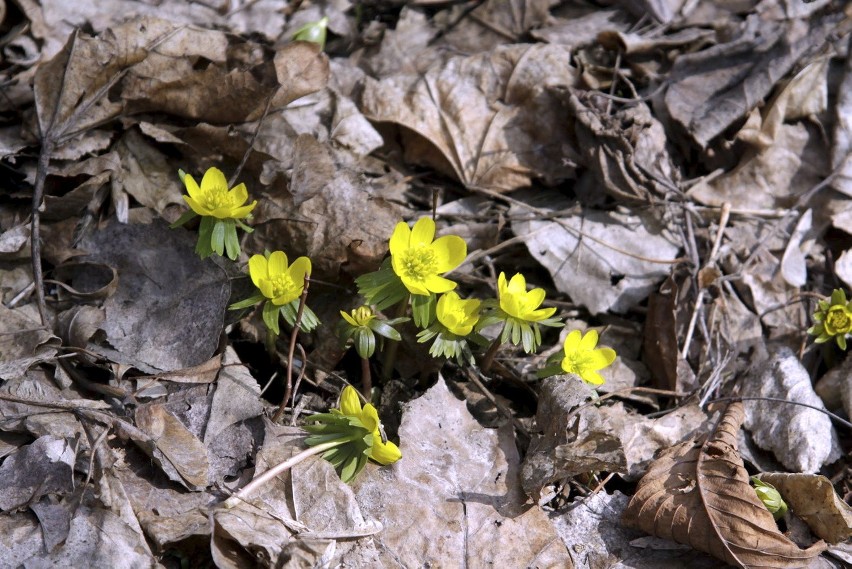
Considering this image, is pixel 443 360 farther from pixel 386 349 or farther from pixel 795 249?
pixel 795 249

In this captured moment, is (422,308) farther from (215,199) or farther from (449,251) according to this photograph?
(215,199)

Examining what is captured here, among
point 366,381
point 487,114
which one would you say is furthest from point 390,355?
point 487,114

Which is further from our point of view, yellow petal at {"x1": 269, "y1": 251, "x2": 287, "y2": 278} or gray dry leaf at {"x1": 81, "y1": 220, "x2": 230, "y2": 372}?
gray dry leaf at {"x1": 81, "y1": 220, "x2": 230, "y2": 372}

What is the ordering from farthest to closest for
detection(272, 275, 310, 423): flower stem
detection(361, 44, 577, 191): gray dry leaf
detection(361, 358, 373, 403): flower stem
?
detection(361, 44, 577, 191): gray dry leaf < detection(361, 358, 373, 403): flower stem < detection(272, 275, 310, 423): flower stem

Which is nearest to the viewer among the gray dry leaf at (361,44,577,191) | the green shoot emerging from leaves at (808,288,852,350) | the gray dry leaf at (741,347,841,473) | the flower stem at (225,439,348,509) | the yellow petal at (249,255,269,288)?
the flower stem at (225,439,348,509)

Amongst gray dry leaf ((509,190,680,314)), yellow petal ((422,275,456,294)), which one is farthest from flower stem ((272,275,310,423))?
gray dry leaf ((509,190,680,314))

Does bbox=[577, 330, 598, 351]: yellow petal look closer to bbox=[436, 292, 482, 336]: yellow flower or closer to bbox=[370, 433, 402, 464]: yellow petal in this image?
bbox=[436, 292, 482, 336]: yellow flower

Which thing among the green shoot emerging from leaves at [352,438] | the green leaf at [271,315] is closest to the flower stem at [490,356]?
the green shoot emerging from leaves at [352,438]
